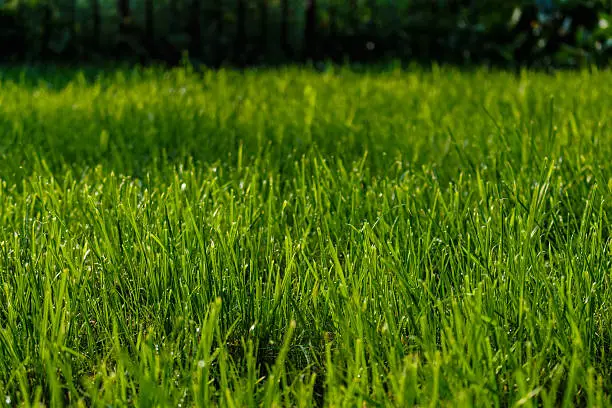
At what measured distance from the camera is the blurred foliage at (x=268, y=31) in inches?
270

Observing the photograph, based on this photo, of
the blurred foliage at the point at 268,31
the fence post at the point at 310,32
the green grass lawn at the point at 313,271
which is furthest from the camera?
the fence post at the point at 310,32

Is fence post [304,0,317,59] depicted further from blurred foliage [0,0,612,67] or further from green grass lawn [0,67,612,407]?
green grass lawn [0,67,612,407]

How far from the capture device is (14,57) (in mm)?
7008

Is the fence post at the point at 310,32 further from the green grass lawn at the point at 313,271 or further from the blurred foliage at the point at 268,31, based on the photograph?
the green grass lawn at the point at 313,271

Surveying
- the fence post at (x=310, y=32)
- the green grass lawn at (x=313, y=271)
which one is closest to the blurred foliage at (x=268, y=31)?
the fence post at (x=310, y=32)

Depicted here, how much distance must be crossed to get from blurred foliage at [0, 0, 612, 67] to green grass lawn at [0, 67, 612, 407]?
11.4 ft

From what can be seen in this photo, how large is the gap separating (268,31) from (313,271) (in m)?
5.96

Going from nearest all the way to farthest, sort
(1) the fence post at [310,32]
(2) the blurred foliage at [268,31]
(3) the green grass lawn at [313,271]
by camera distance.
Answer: (3) the green grass lawn at [313,271] < (2) the blurred foliage at [268,31] < (1) the fence post at [310,32]

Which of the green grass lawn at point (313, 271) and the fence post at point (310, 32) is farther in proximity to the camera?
the fence post at point (310, 32)

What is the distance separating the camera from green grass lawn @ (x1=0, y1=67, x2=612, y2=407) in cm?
139

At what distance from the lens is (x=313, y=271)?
1.71 meters

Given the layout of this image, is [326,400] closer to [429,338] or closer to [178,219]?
[429,338]

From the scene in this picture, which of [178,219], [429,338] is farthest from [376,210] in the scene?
[429,338]

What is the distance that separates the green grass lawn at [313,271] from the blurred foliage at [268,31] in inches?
137
